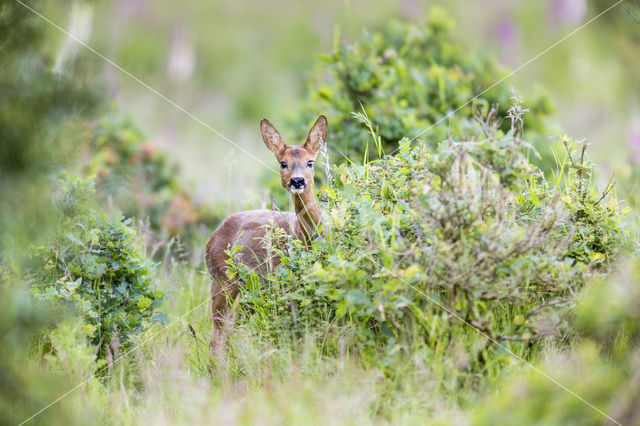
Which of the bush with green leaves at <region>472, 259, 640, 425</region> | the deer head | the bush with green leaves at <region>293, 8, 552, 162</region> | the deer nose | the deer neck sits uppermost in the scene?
the bush with green leaves at <region>293, 8, 552, 162</region>

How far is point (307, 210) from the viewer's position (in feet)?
16.2

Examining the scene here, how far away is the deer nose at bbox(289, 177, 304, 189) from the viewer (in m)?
5.05

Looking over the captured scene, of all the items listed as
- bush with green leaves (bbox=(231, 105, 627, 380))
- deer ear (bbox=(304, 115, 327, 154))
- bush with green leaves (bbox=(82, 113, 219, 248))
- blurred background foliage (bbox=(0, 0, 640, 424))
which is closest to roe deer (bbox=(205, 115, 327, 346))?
deer ear (bbox=(304, 115, 327, 154))

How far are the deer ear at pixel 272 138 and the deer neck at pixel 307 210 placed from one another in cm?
47

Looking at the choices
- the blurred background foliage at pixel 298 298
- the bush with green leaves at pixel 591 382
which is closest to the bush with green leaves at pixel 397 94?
the blurred background foliage at pixel 298 298

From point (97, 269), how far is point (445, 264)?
2245 millimetres

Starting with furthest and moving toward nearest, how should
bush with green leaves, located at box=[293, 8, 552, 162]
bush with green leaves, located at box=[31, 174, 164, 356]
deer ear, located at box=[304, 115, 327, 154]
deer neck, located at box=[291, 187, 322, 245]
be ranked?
bush with green leaves, located at box=[293, 8, 552, 162]
deer ear, located at box=[304, 115, 327, 154]
deer neck, located at box=[291, 187, 322, 245]
bush with green leaves, located at box=[31, 174, 164, 356]

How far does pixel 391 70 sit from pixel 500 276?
359cm

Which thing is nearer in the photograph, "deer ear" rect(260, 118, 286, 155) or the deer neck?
the deer neck

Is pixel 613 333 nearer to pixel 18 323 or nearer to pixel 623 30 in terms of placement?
pixel 623 30

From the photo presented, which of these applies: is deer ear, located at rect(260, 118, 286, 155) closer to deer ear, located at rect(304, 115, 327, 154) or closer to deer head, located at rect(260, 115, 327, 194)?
deer head, located at rect(260, 115, 327, 194)

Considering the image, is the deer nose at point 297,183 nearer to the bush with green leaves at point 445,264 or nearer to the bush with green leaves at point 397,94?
the bush with green leaves at point 445,264

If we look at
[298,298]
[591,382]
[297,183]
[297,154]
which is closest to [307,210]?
[297,183]

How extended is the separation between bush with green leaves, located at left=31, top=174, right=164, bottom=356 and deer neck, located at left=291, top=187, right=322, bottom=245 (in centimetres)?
105
